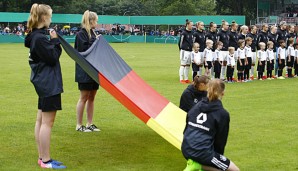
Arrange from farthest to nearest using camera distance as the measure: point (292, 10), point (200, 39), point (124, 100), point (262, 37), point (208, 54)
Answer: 1. point (292, 10)
2. point (262, 37)
3. point (200, 39)
4. point (208, 54)
5. point (124, 100)

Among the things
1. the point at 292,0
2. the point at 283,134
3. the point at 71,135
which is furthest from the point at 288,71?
the point at 292,0

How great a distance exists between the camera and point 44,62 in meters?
7.17

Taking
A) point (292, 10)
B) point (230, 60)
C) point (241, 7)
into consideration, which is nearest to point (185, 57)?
point (230, 60)

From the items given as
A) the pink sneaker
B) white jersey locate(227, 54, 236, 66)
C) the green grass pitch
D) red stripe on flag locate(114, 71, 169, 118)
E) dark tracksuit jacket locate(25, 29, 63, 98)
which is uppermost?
dark tracksuit jacket locate(25, 29, 63, 98)

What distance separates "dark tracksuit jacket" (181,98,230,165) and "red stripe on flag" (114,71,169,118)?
4.28ft

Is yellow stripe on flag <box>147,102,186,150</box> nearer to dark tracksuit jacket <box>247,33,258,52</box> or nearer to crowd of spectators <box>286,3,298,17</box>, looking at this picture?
dark tracksuit jacket <box>247,33,258,52</box>

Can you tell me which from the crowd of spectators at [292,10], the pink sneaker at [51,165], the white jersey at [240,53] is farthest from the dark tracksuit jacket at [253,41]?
the crowd of spectators at [292,10]

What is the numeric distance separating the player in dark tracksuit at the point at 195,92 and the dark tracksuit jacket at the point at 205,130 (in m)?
1.39

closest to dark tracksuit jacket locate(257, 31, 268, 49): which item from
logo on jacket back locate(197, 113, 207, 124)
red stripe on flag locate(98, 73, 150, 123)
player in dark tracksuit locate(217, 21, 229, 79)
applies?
player in dark tracksuit locate(217, 21, 229, 79)

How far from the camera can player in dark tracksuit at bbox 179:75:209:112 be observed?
7617 mm

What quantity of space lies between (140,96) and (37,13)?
6.94 ft

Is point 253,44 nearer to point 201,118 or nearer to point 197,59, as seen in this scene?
point 197,59

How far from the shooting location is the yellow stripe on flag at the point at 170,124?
7153mm

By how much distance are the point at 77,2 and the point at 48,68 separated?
81.3 meters
